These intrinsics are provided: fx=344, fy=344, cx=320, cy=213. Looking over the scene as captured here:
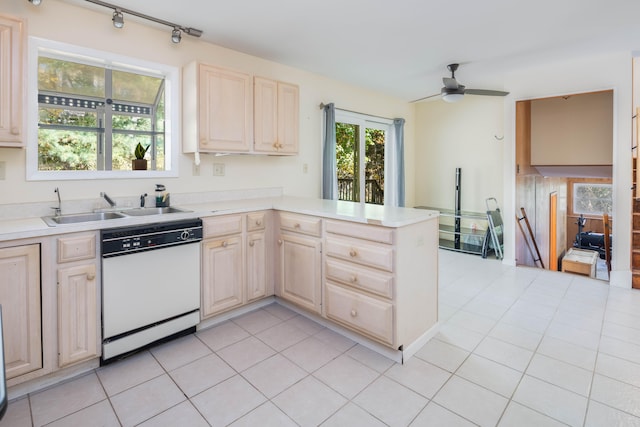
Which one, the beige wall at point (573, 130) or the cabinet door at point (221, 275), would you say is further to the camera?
the beige wall at point (573, 130)

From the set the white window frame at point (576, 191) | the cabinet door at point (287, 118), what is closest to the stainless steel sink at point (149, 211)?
the cabinet door at point (287, 118)

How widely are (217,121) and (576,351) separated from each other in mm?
3183

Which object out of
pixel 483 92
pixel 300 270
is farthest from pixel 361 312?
pixel 483 92

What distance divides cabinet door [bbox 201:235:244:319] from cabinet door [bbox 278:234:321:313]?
1.22 ft

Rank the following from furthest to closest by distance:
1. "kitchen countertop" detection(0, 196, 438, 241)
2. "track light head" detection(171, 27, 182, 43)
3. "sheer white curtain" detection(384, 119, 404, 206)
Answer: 1. "sheer white curtain" detection(384, 119, 404, 206)
2. "track light head" detection(171, 27, 182, 43)
3. "kitchen countertop" detection(0, 196, 438, 241)

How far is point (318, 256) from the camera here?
2654mm

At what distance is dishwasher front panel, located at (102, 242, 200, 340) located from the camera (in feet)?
6.98

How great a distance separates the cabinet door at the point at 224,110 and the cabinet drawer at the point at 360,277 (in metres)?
1.39

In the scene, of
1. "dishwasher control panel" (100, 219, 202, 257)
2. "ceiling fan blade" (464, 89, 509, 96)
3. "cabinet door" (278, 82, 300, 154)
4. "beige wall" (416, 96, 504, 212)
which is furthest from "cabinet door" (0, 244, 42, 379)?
"beige wall" (416, 96, 504, 212)

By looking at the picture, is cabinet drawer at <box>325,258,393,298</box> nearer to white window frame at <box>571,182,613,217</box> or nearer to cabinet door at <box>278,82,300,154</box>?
cabinet door at <box>278,82,300,154</box>

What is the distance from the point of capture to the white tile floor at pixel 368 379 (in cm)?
173

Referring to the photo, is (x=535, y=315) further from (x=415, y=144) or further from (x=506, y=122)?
(x=415, y=144)

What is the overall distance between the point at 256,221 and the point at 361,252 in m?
1.03

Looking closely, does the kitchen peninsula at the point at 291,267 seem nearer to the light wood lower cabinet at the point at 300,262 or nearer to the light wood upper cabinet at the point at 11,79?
the light wood lower cabinet at the point at 300,262
